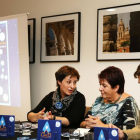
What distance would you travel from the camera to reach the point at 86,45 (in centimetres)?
364

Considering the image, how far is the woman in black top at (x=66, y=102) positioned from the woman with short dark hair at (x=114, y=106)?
0.27m

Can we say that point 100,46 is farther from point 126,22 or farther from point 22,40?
point 22,40

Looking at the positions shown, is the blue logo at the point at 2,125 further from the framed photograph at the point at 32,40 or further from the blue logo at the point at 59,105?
the framed photograph at the point at 32,40

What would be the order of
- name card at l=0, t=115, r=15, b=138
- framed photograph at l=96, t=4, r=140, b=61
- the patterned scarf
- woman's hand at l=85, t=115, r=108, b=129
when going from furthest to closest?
framed photograph at l=96, t=4, r=140, b=61, the patterned scarf, woman's hand at l=85, t=115, r=108, b=129, name card at l=0, t=115, r=15, b=138

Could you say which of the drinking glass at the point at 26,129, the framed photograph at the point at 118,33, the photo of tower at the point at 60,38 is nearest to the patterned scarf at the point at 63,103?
the drinking glass at the point at 26,129

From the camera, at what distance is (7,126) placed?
6.23 feet

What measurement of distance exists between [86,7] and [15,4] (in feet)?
5.11

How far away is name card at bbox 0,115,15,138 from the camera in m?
1.88

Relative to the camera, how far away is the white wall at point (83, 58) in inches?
130

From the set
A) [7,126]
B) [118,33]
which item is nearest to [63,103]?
[7,126]

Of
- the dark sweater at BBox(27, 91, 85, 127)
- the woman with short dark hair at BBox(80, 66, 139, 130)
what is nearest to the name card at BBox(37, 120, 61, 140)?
the woman with short dark hair at BBox(80, 66, 139, 130)

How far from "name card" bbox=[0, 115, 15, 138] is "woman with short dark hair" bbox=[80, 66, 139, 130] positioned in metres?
0.64

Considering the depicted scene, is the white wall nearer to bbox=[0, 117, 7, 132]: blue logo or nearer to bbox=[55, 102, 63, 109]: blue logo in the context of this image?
bbox=[55, 102, 63, 109]: blue logo

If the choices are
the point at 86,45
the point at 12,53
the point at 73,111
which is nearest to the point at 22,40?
the point at 12,53
